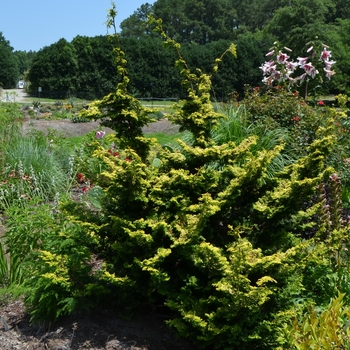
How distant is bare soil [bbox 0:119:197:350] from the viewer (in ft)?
10.5

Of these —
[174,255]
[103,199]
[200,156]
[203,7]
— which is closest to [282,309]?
[174,255]

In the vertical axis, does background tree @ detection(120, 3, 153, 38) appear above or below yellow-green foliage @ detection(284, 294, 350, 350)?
above

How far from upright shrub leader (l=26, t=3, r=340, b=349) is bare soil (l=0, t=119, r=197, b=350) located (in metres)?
0.13

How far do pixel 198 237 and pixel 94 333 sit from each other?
950 mm

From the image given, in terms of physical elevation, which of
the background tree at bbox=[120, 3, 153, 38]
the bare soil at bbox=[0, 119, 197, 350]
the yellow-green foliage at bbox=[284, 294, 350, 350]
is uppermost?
the background tree at bbox=[120, 3, 153, 38]

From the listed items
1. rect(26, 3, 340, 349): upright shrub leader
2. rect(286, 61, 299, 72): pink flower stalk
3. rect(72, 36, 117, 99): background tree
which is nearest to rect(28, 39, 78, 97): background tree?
rect(72, 36, 117, 99): background tree

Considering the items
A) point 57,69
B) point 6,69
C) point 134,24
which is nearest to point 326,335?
point 57,69

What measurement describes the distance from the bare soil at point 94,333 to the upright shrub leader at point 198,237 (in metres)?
0.13

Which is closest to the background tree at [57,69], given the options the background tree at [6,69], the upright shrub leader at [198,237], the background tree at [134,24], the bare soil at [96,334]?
the background tree at [6,69]

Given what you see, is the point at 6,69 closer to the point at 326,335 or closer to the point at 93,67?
the point at 93,67

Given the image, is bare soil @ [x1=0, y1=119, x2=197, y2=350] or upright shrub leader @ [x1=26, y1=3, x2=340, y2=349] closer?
upright shrub leader @ [x1=26, y1=3, x2=340, y2=349]

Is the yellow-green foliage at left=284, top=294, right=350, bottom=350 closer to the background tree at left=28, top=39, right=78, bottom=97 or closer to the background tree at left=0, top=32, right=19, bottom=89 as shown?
the background tree at left=28, top=39, right=78, bottom=97

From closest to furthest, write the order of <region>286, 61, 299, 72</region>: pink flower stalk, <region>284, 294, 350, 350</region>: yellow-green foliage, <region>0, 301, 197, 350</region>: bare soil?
1. <region>284, 294, 350, 350</region>: yellow-green foliage
2. <region>0, 301, 197, 350</region>: bare soil
3. <region>286, 61, 299, 72</region>: pink flower stalk

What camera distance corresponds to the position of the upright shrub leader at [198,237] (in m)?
2.99
